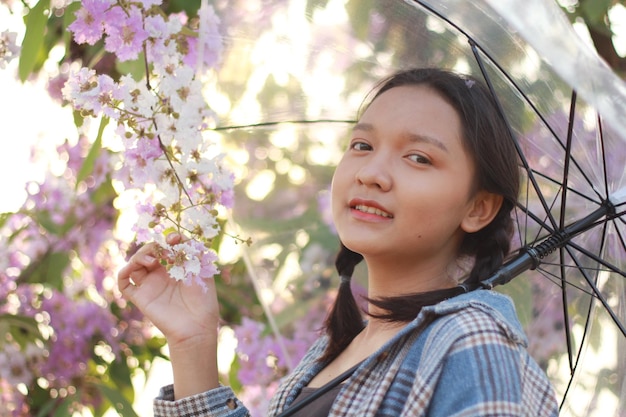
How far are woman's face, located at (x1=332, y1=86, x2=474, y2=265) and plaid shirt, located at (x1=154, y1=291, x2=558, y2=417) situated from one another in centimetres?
13

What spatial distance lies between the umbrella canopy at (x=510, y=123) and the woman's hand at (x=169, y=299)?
33 centimetres

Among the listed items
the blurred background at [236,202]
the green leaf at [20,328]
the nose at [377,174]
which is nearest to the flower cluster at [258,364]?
the blurred background at [236,202]

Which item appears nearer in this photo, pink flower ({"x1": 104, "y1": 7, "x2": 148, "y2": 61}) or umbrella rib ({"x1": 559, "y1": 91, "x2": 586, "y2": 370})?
umbrella rib ({"x1": 559, "y1": 91, "x2": 586, "y2": 370})

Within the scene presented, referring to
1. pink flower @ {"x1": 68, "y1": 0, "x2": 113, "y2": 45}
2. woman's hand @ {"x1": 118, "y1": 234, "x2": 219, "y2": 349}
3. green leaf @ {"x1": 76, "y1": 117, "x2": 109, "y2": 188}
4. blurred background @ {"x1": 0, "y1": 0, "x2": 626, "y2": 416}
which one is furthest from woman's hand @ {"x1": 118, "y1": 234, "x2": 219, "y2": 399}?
pink flower @ {"x1": 68, "y1": 0, "x2": 113, "y2": 45}

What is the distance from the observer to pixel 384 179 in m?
1.39

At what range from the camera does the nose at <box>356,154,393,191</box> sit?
4.55 ft

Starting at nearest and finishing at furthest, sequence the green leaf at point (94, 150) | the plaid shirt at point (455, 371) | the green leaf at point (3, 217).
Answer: the plaid shirt at point (455, 371)
the green leaf at point (94, 150)
the green leaf at point (3, 217)

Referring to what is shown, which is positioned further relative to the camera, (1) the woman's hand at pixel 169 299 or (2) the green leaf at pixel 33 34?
(2) the green leaf at pixel 33 34

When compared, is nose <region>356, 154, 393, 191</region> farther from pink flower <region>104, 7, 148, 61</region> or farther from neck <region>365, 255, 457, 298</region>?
pink flower <region>104, 7, 148, 61</region>

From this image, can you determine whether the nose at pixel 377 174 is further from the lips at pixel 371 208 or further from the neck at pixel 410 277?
the neck at pixel 410 277

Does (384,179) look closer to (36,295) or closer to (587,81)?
(587,81)

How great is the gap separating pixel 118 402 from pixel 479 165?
118 cm

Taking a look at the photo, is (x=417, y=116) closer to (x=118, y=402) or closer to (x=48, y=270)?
(x=118, y=402)

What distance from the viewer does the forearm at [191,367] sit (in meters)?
1.67
